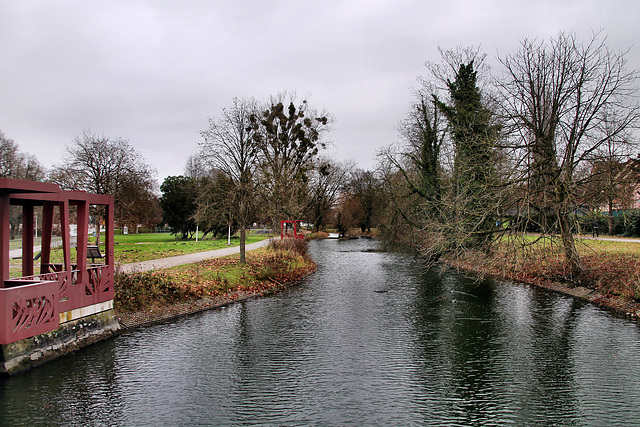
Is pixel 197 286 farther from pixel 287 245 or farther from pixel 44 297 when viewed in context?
pixel 287 245

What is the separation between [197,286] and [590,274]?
15.5 metres

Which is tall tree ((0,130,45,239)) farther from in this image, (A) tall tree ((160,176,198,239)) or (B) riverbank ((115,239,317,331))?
(B) riverbank ((115,239,317,331))

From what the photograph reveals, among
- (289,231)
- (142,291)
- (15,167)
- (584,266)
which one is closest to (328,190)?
(289,231)

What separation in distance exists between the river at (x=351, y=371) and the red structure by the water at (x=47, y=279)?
0.98 metres

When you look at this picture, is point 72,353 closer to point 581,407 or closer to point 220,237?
point 581,407

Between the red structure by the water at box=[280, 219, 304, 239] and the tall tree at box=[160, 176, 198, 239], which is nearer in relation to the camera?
the red structure by the water at box=[280, 219, 304, 239]

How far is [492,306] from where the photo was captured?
15.6 m

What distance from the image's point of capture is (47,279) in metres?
9.55

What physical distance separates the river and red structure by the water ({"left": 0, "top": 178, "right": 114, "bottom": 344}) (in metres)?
0.98

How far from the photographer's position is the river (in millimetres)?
7195

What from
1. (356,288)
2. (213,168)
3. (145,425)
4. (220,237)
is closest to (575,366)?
(145,425)

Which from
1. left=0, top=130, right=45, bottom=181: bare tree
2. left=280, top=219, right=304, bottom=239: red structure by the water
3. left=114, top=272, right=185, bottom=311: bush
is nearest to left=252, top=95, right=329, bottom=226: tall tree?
left=280, top=219, right=304, bottom=239: red structure by the water

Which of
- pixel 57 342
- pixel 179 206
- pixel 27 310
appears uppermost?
pixel 179 206

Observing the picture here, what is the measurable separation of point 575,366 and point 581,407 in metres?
2.24
